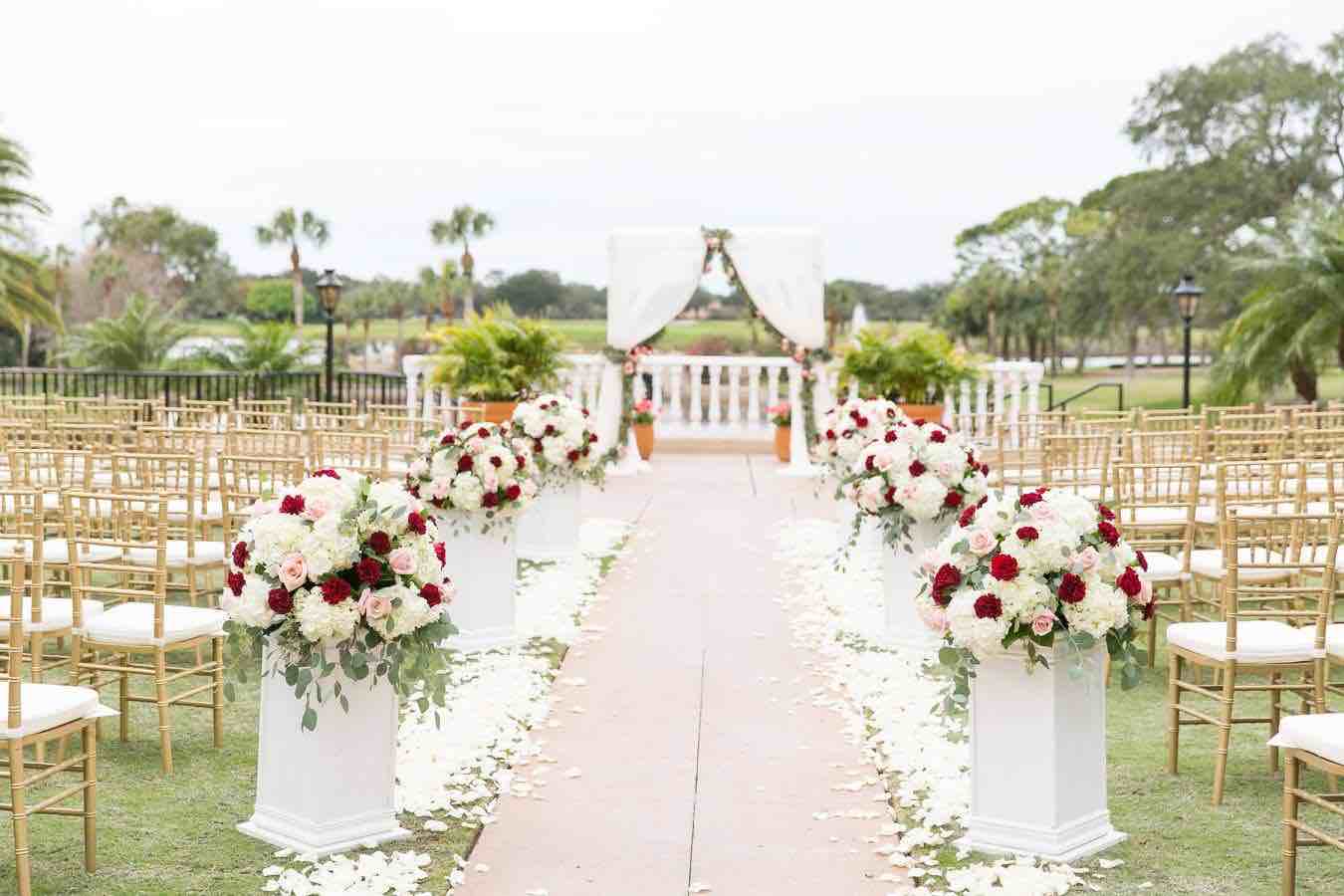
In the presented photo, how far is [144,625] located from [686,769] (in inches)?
72.9

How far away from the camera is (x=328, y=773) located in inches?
165

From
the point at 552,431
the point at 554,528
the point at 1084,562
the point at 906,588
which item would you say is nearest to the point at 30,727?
the point at 1084,562

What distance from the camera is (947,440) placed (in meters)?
6.80

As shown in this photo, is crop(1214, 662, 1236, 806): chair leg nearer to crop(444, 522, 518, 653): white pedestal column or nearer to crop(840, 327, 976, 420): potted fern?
crop(444, 522, 518, 653): white pedestal column

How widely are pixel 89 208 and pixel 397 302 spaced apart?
1011 cm

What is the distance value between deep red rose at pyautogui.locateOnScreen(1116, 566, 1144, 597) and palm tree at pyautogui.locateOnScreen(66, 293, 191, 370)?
783 inches

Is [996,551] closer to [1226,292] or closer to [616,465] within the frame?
[616,465]

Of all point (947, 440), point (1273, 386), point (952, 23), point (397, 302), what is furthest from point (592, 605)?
point (397, 302)

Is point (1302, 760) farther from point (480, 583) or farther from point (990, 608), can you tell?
point (480, 583)

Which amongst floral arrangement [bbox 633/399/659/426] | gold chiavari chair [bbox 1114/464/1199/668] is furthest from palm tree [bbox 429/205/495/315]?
gold chiavari chair [bbox 1114/464/1199/668]

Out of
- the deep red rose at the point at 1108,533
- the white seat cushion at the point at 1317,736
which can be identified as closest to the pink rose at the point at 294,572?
the deep red rose at the point at 1108,533

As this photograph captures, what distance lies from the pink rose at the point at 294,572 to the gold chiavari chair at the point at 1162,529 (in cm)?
330

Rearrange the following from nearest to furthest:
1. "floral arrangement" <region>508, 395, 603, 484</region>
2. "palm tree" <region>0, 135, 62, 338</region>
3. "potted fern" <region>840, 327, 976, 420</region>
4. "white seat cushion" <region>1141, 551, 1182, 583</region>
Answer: "white seat cushion" <region>1141, 551, 1182, 583</region>
"floral arrangement" <region>508, 395, 603, 484</region>
"potted fern" <region>840, 327, 976, 420</region>
"palm tree" <region>0, 135, 62, 338</region>

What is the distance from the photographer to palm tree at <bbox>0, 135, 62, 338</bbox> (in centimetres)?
2156
